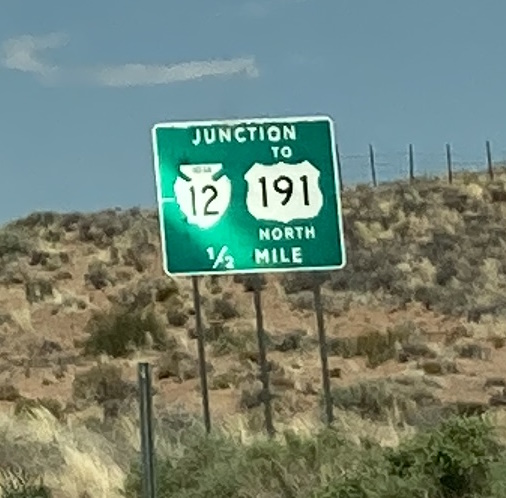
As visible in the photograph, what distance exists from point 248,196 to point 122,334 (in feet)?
67.9

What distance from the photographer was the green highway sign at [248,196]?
1727cm

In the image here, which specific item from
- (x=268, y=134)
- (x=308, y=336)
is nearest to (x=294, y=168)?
(x=268, y=134)

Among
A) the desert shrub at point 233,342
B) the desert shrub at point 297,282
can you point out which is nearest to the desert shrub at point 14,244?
the desert shrub at point 297,282

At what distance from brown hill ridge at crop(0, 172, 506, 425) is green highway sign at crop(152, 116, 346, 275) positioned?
4.54m

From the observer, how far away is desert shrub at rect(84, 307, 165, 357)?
3697cm

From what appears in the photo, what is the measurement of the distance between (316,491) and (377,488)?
0.88m

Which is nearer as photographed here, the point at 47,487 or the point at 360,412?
the point at 47,487

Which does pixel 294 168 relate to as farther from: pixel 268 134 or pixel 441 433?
pixel 441 433

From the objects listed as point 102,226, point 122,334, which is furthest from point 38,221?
point 122,334

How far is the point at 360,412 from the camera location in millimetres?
22766

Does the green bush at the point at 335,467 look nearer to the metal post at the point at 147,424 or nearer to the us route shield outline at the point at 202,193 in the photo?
the metal post at the point at 147,424

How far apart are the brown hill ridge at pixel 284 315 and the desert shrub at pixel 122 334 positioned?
0.04 metres

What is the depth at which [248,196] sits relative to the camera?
56.9ft

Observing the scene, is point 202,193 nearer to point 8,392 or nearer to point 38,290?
point 8,392
